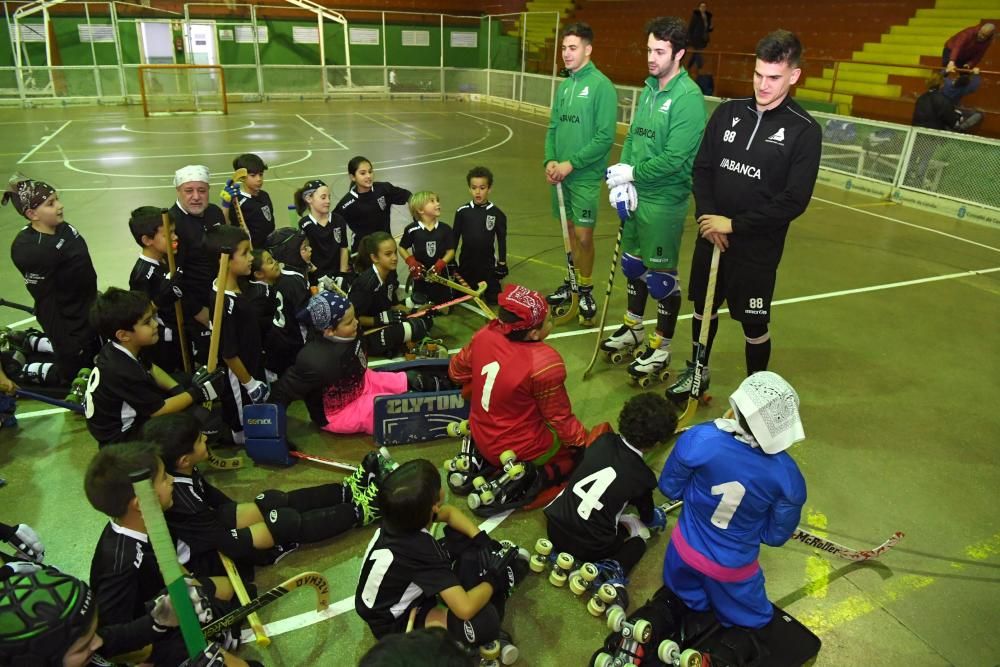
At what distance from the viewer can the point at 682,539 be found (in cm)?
300

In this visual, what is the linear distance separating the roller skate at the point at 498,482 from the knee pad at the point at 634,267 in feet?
7.71

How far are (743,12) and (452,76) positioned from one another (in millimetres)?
10322

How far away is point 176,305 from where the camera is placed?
15.4 ft

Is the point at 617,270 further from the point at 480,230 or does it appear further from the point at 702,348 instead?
the point at 702,348

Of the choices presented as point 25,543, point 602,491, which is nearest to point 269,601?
point 25,543

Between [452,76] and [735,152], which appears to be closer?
[735,152]

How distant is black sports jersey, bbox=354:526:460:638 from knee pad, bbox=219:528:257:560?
783 millimetres

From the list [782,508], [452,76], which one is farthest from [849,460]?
[452,76]

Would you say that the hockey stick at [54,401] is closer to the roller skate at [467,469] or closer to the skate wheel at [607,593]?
the roller skate at [467,469]

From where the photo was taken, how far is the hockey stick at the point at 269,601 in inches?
105

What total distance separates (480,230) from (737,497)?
417cm

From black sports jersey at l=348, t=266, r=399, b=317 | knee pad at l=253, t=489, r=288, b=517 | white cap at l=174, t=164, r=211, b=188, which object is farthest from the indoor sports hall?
white cap at l=174, t=164, r=211, b=188

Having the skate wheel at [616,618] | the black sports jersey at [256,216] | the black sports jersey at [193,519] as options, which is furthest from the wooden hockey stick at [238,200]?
the skate wheel at [616,618]

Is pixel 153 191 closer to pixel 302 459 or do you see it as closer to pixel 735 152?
pixel 302 459
